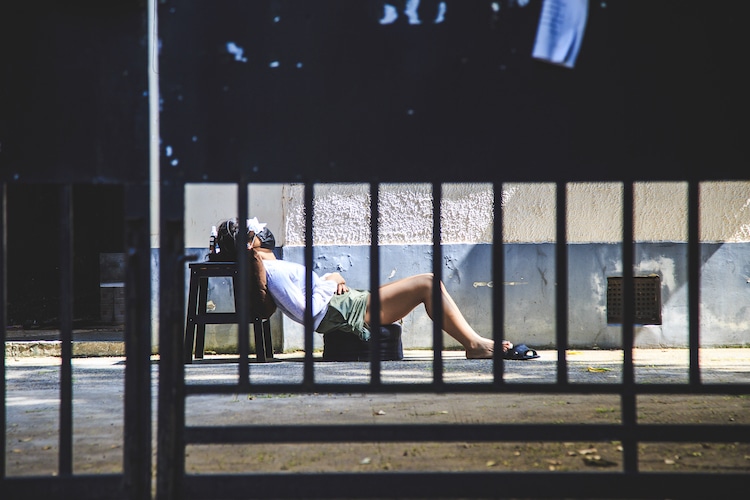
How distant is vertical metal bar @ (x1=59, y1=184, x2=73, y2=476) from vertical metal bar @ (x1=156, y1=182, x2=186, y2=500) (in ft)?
0.86

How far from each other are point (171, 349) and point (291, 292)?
12.5 ft

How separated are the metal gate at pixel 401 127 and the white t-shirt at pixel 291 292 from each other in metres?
3.62

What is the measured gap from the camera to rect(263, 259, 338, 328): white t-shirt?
5.91 meters

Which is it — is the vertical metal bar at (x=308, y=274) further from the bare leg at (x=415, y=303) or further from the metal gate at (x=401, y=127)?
the bare leg at (x=415, y=303)

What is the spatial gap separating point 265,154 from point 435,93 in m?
0.51

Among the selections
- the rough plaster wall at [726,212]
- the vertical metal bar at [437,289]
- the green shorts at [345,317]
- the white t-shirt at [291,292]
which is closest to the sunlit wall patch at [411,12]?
the vertical metal bar at [437,289]

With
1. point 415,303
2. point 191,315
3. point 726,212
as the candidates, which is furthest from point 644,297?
point 191,315

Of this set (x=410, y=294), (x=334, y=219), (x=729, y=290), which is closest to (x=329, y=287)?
(x=410, y=294)

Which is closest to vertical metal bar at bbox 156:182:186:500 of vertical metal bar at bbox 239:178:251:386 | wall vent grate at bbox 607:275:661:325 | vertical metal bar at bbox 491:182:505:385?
vertical metal bar at bbox 239:178:251:386

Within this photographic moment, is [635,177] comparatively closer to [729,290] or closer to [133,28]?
[133,28]

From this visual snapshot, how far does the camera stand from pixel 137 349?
7.17ft

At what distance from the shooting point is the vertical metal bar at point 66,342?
7.31 ft

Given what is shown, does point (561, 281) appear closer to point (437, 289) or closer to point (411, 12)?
point (437, 289)

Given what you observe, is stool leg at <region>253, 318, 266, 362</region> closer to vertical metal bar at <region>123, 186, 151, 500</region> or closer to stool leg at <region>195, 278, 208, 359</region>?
stool leg at <region>195, 278, 208, 359</region>
